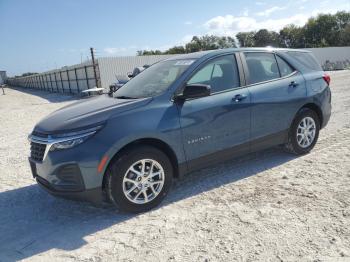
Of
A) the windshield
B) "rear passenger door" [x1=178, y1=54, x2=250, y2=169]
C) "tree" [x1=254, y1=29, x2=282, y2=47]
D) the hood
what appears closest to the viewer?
the hood

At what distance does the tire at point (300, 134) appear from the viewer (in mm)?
5172

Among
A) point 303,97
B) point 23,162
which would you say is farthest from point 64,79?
point 303,97

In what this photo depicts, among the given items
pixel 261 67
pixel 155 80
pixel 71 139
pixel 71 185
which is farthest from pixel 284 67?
pixel 71 185

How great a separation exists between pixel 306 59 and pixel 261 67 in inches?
46.7

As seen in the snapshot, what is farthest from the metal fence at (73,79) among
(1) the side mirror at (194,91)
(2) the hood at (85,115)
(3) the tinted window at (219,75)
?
(1) the side mirror at (194,91)

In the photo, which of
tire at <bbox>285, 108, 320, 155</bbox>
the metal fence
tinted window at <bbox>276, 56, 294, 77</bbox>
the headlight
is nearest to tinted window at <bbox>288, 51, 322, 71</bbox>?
tinted window at <bbox>276, 56, 294, 77</bbox>

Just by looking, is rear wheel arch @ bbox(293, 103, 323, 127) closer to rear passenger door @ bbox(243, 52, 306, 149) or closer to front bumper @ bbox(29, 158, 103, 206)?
rear passenger door @ bbox(243, 52, 306, 149)

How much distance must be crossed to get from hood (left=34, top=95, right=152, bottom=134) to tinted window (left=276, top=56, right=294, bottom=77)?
7.77 ft

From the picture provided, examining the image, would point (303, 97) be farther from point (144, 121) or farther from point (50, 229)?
point (50, 229)

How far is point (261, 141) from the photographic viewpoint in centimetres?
478

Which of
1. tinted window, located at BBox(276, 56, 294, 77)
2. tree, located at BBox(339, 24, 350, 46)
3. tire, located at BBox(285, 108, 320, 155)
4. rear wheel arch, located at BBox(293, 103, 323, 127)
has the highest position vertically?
tree, located at BBox(339, 24, 350, 46)

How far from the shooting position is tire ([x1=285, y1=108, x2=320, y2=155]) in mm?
5172

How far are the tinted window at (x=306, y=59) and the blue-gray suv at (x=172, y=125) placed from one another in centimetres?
6

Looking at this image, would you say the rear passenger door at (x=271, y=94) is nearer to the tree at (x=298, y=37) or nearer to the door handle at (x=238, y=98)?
the door handle at (x=238, y=98)
